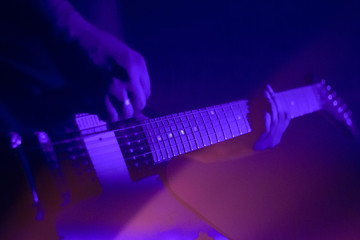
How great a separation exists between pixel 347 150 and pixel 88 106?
127 cm

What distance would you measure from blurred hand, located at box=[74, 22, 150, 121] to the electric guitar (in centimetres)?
6

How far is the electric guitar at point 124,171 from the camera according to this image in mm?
601

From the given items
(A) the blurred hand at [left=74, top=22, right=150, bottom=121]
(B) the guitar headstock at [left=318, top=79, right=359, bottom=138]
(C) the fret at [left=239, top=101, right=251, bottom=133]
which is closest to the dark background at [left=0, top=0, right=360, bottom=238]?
(B) the guitar headstock at [left=318, top=79, right=359, bottom=138]

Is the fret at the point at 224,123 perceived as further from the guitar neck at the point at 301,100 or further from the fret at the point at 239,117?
the guitar neck at the point at 301,100

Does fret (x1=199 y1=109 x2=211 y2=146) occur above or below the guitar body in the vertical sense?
above

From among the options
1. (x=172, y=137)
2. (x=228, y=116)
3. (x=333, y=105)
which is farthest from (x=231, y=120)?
(x=333, y=105)

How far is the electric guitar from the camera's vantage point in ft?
1.97

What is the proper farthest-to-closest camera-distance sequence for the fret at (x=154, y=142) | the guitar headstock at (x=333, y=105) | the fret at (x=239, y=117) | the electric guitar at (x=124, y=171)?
1. the guitar headstock at (x=333, y=105)
2. the fret at (x=239, y=117)
3. the fret at (x=154, y=142)
4. the electric guitar at (x=124, y=171)

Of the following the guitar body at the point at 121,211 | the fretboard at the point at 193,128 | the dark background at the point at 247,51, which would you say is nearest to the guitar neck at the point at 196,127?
the fretboard at the point at 193,128

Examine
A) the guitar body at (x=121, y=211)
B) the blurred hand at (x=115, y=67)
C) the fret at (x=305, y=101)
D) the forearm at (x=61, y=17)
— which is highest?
the forearm at (x=61, y=17)

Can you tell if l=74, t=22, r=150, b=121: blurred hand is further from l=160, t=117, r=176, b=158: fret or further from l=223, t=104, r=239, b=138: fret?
l=223, t=104, r=239, b=138: fret

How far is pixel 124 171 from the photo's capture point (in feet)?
2.23

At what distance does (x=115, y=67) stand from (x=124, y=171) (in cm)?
27

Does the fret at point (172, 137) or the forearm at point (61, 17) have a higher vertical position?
the forearm at point (61, 17)
